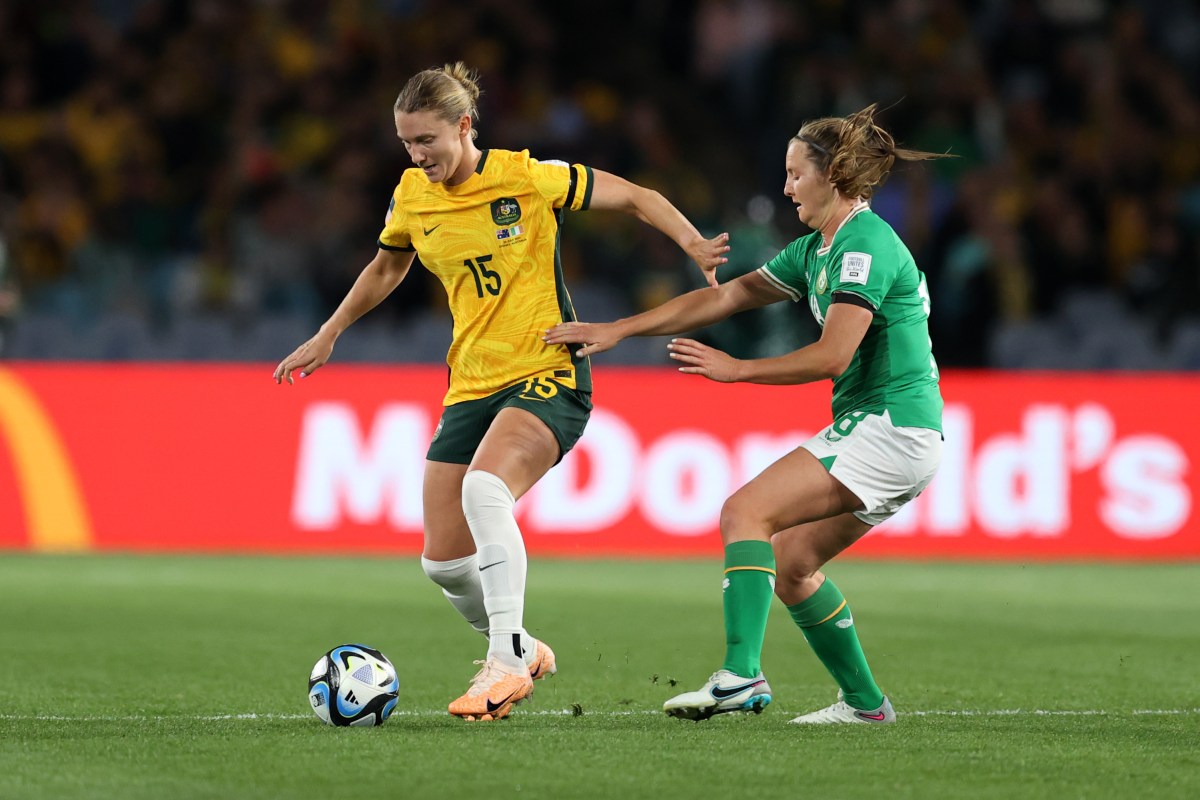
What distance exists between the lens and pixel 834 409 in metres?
6.02

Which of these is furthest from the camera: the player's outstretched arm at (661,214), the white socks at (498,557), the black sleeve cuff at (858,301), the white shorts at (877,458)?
the player's outstretched arm at (661,214)

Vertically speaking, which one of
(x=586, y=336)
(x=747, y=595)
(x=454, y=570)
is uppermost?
(x=586, y=336)

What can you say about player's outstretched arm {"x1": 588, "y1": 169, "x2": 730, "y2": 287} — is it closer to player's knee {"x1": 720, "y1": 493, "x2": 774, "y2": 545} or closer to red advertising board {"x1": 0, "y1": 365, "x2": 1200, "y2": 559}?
player's knee {"x1": 720, "y1": 493, "x2": 774, "y2": 545}

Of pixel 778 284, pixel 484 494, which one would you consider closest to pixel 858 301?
pixel 778 284

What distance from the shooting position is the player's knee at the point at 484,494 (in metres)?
5.97

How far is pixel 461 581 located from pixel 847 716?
58.3 inches

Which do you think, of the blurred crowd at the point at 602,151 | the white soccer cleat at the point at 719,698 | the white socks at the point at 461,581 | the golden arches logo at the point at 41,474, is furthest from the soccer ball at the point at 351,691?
the blurred crowd at the point at 602,151

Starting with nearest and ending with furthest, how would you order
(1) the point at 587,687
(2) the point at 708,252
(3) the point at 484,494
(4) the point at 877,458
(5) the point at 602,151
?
(4) the point at 877,458 → (3) the point at 484,494 → (2) the point at 708,252 → (1) the point at 587,687 → (5) the point at 602,151

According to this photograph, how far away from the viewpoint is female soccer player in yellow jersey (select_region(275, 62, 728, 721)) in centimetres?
601

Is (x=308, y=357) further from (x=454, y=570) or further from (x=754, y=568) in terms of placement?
(x=754, y=568)

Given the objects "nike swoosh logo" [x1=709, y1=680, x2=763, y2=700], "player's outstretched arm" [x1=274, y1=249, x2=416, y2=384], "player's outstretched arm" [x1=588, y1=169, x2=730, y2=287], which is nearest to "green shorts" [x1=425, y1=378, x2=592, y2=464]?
"player's outstretched arm" [x1=274, y1=249, x2=416, y2=384]

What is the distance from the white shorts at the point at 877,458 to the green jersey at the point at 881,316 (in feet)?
0.16

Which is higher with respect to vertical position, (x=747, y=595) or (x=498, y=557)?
(x=498, y=557)

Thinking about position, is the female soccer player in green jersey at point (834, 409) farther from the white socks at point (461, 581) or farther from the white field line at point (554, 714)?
the white socks at point (461, 581)
